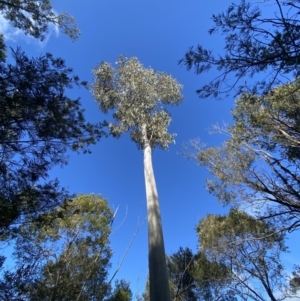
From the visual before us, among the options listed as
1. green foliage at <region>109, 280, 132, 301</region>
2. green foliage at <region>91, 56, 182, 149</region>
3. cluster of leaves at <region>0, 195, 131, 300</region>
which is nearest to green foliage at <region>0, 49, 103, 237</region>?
cluster of leaves at <region>0, 195, 131, 300</region>

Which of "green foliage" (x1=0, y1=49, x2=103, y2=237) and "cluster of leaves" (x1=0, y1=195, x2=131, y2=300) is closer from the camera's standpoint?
"green foliage" (x1=0, y1=49, x2=103, y2=237)

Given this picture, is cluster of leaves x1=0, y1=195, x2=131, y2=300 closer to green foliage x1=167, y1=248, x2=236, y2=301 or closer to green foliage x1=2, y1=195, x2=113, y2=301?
green foliage x1=2, y1=195, x2=113, y2=301

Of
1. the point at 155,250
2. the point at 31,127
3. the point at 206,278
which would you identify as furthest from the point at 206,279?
the point at 31,127

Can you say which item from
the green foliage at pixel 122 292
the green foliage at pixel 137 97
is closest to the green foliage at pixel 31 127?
the green foliage at pixel 137 97

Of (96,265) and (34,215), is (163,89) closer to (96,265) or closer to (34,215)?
(96,265)

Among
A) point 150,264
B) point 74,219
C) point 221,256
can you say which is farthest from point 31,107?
point 221,256

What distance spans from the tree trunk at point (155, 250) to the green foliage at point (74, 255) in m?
1.81

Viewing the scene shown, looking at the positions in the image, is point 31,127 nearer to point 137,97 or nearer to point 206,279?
point 137,97

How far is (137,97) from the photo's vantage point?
9609mm

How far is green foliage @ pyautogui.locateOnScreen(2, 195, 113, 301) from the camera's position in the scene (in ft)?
21.2

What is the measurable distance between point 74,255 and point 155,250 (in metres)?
4.26

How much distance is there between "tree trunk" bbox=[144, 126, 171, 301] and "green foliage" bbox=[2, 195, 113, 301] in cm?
181

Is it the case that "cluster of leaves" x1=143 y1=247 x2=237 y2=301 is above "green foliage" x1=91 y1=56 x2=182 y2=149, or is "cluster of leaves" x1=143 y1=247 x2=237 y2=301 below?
below

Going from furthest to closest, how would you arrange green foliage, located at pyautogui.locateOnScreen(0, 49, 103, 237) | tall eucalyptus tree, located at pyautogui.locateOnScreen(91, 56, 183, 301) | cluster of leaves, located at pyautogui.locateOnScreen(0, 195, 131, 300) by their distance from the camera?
tall eucalyptus tree, located at pyautogui.locateOnScreen(91, 56, 183, 301) → cluster of leaves, located at pyautogui.locateOnScreen(0, 195, 131, 300) → green foliage, located at pyautogui.locateOnScreen(0, 49, 103, 237)
